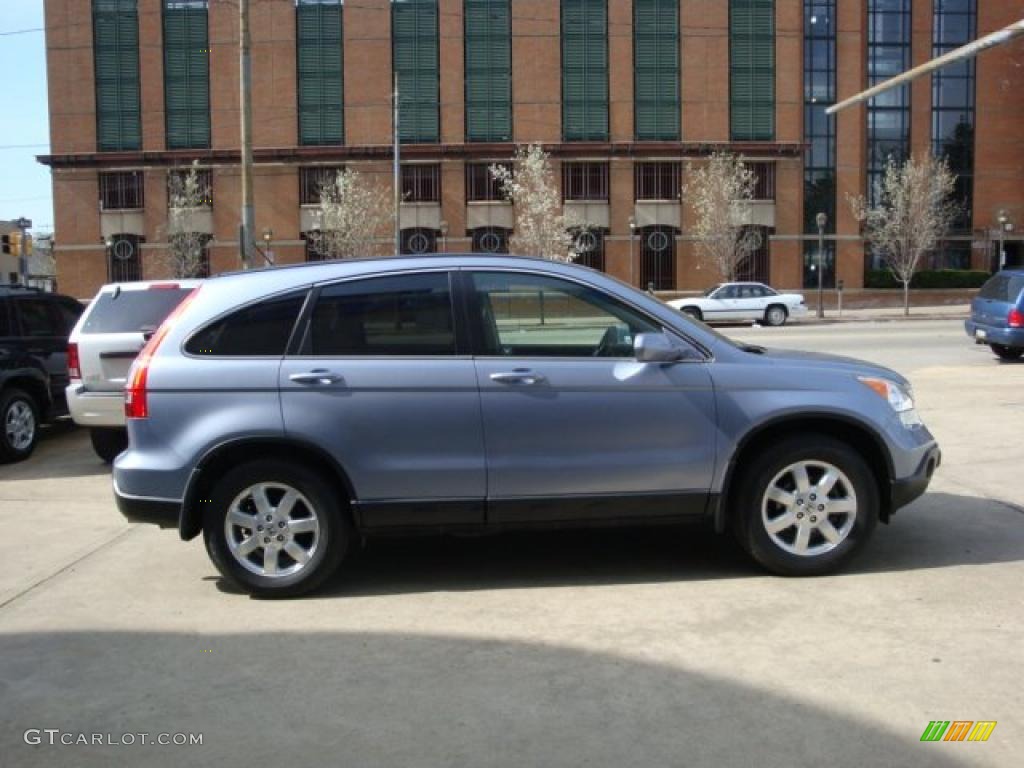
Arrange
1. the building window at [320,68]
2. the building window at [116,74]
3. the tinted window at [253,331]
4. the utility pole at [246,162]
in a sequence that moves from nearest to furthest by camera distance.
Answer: the tinted window at [253,331]
the utility pole at [246,162]
the building window at [320,68]
the building window at [116,74]

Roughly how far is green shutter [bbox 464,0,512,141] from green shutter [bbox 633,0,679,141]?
6420 millimetres

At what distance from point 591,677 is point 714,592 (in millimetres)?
1353

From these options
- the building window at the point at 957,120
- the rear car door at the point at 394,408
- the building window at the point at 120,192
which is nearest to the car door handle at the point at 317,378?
the rear car door at the point at 394,408

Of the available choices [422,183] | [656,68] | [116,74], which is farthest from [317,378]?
[116,74]

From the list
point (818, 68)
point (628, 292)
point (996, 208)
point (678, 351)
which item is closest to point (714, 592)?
point (678, 351)

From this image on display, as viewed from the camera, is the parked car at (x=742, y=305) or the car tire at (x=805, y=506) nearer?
the car tire at (x=805, y=506)

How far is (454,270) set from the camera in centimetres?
548

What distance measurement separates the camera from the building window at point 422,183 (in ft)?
163

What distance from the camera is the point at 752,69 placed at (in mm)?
49188

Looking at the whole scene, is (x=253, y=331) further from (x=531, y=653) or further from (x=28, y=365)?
(x=28, y=365)

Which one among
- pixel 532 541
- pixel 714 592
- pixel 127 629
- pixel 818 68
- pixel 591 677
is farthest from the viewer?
pixel 818 68

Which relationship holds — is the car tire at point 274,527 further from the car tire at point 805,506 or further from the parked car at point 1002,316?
the parked car at point 1002,316

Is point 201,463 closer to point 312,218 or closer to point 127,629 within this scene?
point 127,629

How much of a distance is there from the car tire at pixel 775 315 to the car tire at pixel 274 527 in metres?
32.6
